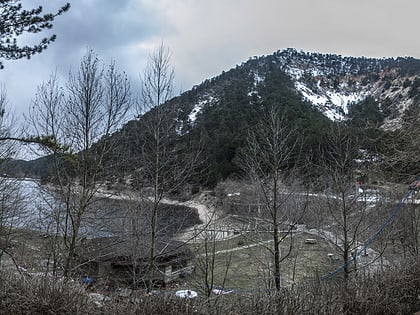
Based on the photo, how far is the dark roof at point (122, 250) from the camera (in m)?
13.0

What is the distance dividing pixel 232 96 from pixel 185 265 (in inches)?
2522

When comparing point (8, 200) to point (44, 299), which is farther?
point (8, 200)

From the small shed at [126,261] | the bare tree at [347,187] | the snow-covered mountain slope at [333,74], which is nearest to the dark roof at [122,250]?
the small shed at [126,261]

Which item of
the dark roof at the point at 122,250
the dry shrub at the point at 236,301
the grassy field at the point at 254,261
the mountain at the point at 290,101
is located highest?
the mountain at the point at 290,101

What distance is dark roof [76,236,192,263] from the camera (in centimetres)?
1299

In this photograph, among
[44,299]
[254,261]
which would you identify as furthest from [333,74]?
[44,299]

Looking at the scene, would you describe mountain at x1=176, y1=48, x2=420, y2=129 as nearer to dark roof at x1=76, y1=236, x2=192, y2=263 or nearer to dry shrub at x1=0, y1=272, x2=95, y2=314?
dark roof at x1=76, y1=236, x2=192, y2=263

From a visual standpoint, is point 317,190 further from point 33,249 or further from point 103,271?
point 33,249

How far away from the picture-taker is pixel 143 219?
15.2 m

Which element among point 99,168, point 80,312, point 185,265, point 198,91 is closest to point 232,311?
point 80,312

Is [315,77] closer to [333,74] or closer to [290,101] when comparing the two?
[333,74]

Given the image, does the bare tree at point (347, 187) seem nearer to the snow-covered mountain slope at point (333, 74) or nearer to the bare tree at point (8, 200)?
the bare tree at point (8, 200)

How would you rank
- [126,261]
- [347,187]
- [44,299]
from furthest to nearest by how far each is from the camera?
[126,261]
[347,187]
[44,299]

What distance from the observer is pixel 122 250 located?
1883 centimetres
